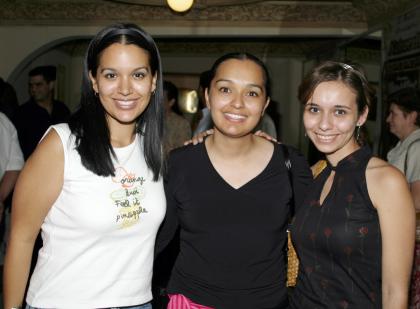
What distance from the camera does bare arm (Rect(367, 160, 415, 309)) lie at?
1.72 meters

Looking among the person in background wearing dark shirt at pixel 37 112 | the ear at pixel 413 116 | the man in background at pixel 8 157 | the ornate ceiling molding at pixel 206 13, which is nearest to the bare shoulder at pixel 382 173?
the ear at pixel 413 116

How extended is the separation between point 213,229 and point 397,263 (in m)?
0.67

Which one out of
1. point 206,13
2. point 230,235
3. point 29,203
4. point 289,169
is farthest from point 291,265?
point 206,13

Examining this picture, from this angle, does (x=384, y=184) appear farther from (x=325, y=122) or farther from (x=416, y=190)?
(x=416, y=190)

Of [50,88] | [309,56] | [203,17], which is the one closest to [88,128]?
[50,88]

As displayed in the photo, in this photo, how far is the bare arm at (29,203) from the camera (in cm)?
172

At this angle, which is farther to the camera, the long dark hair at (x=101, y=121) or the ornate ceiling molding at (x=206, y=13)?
the ornate ceiling molding at (x=206, y=13)

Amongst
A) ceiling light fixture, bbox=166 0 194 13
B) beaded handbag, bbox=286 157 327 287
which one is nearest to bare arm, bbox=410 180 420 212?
beaded handbag, bbox=286 157 327 287

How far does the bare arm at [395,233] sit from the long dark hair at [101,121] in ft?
2.63

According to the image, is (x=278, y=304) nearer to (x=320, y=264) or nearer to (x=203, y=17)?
Result: (x=320, y=264)

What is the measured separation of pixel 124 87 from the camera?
73.4 inches

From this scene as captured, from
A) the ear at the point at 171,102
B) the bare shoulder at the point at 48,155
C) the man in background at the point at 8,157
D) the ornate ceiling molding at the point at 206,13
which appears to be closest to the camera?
the bare shoulder at the point at 48,155

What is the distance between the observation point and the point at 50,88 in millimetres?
5090

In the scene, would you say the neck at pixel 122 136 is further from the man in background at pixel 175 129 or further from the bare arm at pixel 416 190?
the man in background at pixel 175 129
